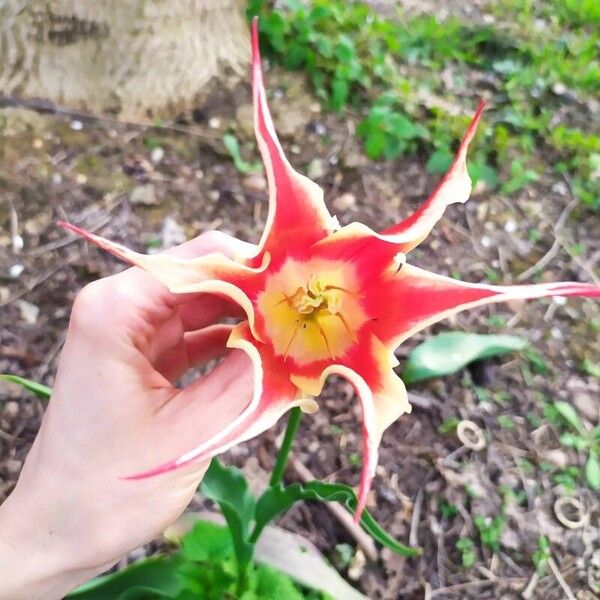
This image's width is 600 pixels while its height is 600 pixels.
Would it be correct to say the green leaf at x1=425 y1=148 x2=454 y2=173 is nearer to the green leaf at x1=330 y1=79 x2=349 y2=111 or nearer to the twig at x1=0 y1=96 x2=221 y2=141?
the green leaf at x1=330 y1=79 x2=349 y2=111

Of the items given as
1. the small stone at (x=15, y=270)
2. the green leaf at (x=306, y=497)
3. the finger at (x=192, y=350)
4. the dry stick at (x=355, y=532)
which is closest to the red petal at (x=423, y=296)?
the green leaf at (x=306, y=497)

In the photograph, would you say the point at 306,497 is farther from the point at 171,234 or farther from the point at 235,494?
the point at 171,234

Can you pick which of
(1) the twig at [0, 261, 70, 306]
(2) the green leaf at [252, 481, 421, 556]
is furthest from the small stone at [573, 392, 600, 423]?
(1) the twig at [0, 261, 70, 306]

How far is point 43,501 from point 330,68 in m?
1.75

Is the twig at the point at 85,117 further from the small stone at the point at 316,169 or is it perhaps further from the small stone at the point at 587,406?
the small stone at the point at 587,406

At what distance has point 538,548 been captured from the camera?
1688 millimetres

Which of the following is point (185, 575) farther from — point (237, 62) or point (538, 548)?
point (237, 62)

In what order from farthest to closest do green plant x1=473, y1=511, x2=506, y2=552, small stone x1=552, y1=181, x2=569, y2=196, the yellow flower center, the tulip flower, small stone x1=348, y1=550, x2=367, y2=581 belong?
small stone x1=552, y1=181, x2=569, y2=196
green plant x1=473, y1=511, x2=506, y2=552
small stone x1=348, y1=550, x2=367, y2=581
the yellow flower center
the tulip flower

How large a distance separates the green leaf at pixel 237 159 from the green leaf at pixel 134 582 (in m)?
1.20

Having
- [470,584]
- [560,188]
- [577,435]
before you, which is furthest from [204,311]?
[560,188]

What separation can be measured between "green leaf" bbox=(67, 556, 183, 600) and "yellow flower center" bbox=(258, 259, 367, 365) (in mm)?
574

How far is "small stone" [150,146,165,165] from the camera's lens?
2.07m

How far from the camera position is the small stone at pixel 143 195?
1.99 meters

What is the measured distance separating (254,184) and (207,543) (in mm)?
1105
